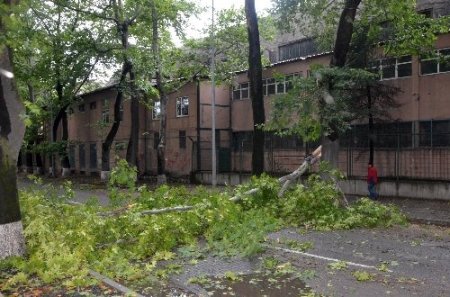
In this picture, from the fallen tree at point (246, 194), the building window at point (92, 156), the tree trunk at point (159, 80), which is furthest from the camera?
the building window at point (92, 156)

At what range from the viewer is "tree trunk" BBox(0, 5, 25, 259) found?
812cm

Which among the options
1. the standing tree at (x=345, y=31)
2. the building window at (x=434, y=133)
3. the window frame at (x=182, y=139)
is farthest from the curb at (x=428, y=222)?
the window frame at (x=182, y=139)

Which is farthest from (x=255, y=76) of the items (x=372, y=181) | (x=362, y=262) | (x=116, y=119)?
(x=116, y=119)

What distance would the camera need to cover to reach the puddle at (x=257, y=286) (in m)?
6.73

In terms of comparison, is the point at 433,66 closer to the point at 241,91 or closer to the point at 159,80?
the point at 241,91

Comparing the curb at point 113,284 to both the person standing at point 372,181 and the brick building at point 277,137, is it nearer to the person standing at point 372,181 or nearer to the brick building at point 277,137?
the brick building at point 277,137

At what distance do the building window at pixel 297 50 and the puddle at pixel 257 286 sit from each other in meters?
26.7

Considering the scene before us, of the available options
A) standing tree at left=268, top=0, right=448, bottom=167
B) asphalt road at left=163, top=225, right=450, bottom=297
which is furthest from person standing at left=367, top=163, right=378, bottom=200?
asphalt road at left=163, top=225, right=450, bottom=297

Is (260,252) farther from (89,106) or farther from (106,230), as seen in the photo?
(89,106)

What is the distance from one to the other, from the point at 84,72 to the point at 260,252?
23214 millimetres

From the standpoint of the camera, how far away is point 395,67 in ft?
75.9

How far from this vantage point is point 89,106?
4509 cm

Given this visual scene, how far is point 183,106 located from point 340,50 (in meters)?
18.1

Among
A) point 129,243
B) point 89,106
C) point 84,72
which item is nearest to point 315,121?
point 129,243
